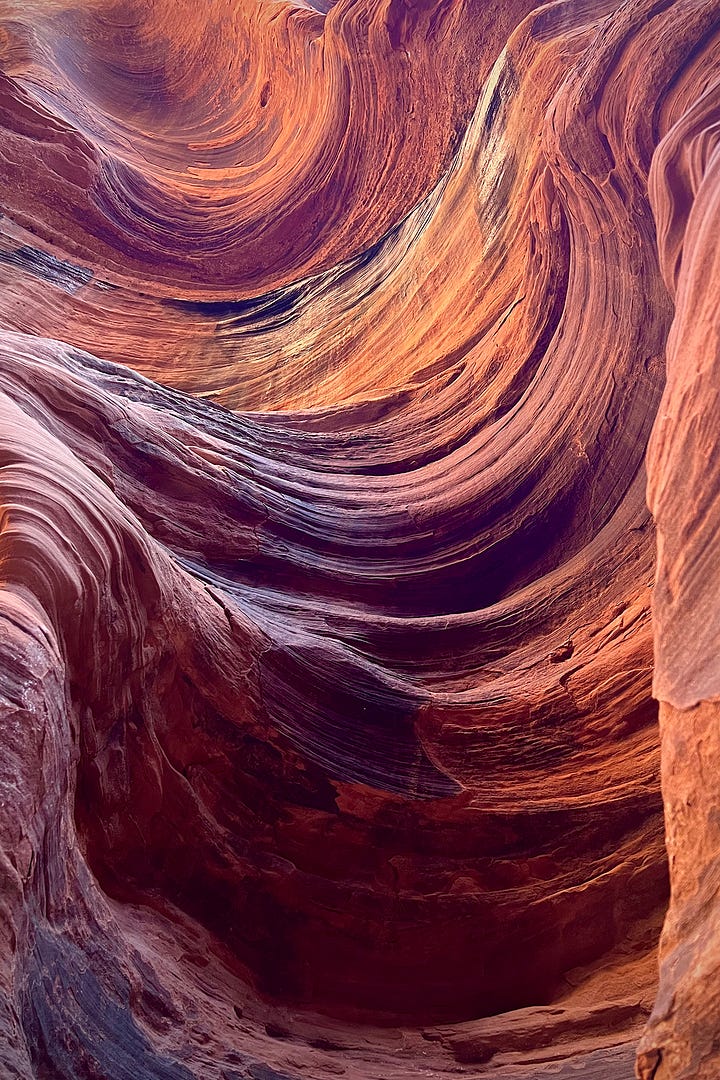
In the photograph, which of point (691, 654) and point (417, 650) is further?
point (417, 650)

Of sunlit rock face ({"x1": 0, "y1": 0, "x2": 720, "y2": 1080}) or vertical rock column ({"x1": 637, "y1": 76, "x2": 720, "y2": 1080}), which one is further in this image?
sunlit rock face ({"x1": 0, "y1": 0, "x2": 720, "y2": 1080})

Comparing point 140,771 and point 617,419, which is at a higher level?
point 617,419

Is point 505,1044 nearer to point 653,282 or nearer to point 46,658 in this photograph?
point 46,658

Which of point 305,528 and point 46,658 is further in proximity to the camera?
point 305,528

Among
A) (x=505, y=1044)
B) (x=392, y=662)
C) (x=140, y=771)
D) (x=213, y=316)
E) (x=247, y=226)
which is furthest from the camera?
(x=247, y=226)

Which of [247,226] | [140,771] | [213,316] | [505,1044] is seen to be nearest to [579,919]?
[505,1044]

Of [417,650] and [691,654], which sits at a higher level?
[417,650]

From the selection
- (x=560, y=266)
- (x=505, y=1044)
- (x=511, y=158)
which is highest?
(x=511, y=158)

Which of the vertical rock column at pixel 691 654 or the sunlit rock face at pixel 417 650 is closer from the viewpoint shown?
the vertical rock column at pixel 691 654
